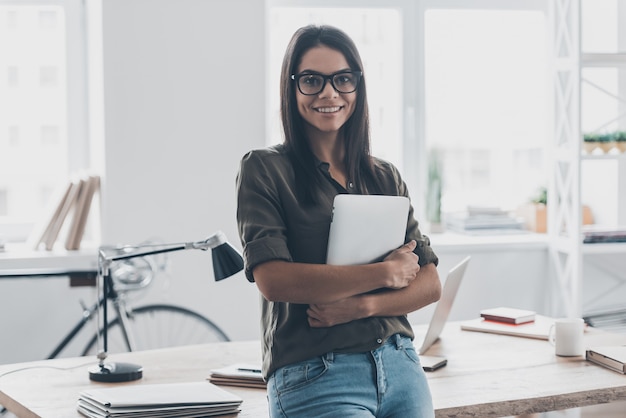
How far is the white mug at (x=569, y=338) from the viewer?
8.08ft

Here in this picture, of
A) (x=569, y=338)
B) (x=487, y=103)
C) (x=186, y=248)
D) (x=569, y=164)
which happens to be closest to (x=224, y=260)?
(x=186, y=248)

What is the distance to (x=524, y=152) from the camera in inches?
185

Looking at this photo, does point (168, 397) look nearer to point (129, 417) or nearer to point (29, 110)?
point (129, 417)

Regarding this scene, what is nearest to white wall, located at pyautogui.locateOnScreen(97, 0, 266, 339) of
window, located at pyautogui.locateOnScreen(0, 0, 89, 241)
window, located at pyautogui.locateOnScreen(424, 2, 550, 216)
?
window, located at pyautogui.locateOnScreen(0, 0, 89, 241)

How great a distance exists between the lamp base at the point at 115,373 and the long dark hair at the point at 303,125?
0.71 meters

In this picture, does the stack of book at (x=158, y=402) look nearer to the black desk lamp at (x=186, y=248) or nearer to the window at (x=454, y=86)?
the black desk lamp at (x=186, y=248)

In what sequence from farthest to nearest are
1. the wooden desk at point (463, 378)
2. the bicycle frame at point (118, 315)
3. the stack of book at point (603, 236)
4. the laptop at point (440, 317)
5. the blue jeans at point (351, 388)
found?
the stack of book at point (603, 236) → the bicycle frame at point (118, 315) → the laptop at point (440, 317) → the wooden desk at point (463, 378) → the blue jeans at point (351, 388)

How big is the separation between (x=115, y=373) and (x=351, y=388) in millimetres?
730

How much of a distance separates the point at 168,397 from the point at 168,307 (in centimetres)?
185

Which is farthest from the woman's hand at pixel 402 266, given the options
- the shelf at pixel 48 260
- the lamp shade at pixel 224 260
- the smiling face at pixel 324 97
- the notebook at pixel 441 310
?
the shelf at pixel 48 260

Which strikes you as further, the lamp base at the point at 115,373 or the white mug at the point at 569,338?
the white mug at the point at 569,338

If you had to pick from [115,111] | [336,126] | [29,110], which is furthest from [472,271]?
[336,126]

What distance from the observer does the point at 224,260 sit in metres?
2.17

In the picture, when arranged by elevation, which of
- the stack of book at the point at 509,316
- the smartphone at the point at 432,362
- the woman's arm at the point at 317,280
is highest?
the woman's arm at the point at 317,280
